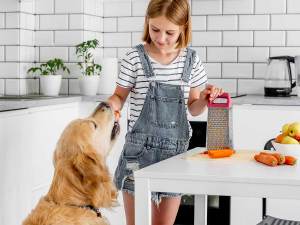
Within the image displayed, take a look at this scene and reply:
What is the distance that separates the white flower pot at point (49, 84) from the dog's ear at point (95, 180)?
5.49 ft

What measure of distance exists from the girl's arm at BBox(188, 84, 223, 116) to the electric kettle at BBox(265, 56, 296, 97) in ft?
3.67

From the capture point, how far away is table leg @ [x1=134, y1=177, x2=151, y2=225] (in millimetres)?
1879

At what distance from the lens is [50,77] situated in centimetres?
375

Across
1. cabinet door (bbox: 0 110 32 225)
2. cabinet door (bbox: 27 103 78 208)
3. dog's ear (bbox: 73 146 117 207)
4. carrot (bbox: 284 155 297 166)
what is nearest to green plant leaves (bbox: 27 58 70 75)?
cabinet door (bbox: 27 103 78 208)

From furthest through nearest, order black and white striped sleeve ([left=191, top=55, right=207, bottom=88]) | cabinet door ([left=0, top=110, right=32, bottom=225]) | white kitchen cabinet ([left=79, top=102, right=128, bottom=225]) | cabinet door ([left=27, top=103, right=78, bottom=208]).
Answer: white kitchen cabinet ([left=79, top=102, right=128, bottom=225]) < cabinet door ([left=27, top=103, right=78, bottom=208]) < cabinet door ([left=0, top=110, right=32, bottom=225]) < black and white striped sleeve ([left=191, top=55, right=207, bottom=88])

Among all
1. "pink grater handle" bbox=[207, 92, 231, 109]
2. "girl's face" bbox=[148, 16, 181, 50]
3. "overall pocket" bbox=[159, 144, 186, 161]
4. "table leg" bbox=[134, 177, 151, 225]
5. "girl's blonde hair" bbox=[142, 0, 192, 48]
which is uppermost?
"girl's blonde hair" bbox=[142, 0, 192, 48]

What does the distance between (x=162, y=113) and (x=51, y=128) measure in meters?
1.03

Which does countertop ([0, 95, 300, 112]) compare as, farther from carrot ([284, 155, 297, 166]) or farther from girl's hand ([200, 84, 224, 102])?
carrot ([284, 155, 297, 166])

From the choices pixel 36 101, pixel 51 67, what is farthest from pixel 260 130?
pixel 51 67

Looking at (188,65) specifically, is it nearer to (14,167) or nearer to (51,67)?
(14,167)

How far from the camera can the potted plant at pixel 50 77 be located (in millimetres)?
3754

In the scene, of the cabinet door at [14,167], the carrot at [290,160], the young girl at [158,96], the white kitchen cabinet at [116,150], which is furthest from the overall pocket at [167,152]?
the white kitchen cabinet at [116,150]

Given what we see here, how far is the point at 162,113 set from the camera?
99.0 inches

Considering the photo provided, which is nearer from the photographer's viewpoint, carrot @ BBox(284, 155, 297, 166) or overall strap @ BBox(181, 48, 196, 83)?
carrot @ BBox(284, 155, 297, 166)
